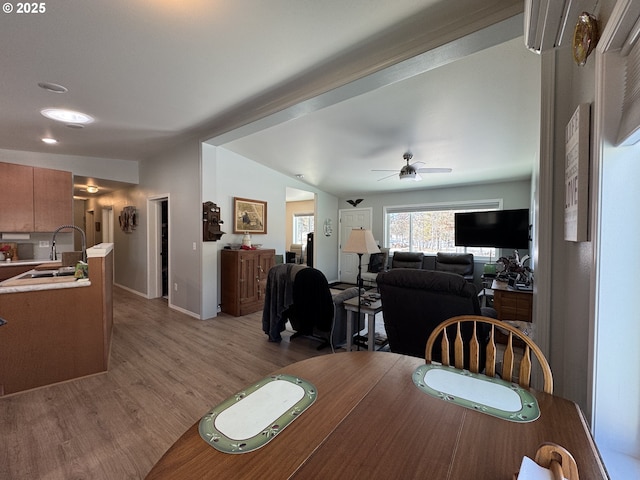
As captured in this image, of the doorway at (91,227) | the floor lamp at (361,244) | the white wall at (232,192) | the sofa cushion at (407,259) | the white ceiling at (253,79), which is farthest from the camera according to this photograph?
the doorway at (91,227)

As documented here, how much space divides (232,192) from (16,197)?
300 centimetres

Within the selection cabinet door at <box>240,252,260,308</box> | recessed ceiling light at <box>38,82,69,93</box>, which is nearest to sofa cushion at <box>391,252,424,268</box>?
cabinet door at <box>240,252,260,308</box>

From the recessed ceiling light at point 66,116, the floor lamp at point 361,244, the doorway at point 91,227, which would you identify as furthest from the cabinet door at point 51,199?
the floor lamp at point 361,244

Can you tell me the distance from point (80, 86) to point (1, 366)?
241 cm

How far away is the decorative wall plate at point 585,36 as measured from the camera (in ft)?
3.13

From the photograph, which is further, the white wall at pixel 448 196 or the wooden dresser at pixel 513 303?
the white wall at pixel 448 196

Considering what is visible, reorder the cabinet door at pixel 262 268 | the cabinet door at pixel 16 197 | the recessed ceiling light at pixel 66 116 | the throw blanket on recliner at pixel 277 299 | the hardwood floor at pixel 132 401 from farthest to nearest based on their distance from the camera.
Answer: the cabinet door at pixel 262 268 < the cabinet door at pixel 16 197 < the throw blanket on recliner at pixel 277 299 < the recessed ceiling light at pixel 66 116 < the hardwood floor at pixel 132 401

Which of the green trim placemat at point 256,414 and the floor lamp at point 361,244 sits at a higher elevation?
the floor lamp at point 361,244

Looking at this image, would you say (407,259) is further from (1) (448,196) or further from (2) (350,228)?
(2) (350,228)

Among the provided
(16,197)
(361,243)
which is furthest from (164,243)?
(361,243)

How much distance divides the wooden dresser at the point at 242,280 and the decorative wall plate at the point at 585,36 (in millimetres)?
4058

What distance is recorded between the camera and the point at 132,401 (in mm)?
2154

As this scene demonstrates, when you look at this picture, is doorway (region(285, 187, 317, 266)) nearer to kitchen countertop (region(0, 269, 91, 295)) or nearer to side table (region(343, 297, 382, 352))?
side table (region(343, 297, 382, 352))

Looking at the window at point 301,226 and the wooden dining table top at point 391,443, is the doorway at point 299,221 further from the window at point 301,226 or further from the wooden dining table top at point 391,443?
the wooden dining table top at point 391,443
